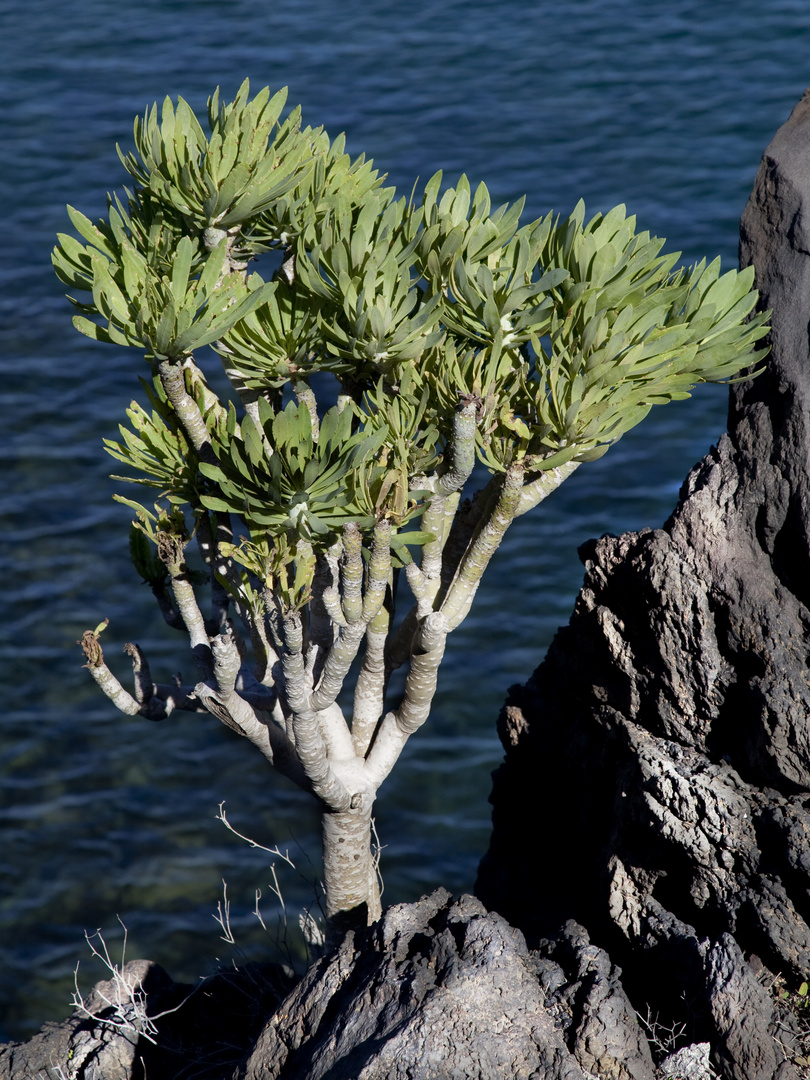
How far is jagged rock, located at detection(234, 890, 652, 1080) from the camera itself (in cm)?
353

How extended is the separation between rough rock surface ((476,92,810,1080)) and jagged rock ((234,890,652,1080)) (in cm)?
40

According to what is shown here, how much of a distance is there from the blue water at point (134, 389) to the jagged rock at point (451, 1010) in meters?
2.00

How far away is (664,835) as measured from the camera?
429cm

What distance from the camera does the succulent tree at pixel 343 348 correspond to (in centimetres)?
368

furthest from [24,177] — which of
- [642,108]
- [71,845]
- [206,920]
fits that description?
[206,920]

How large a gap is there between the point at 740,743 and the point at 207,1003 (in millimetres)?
3239

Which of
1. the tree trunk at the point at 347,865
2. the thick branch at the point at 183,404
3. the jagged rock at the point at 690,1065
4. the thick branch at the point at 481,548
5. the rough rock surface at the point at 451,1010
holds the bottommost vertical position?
the tree trunk at the point at 347,865

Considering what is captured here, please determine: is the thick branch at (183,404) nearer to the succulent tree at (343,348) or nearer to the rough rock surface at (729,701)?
the succulent tree at (343,348)

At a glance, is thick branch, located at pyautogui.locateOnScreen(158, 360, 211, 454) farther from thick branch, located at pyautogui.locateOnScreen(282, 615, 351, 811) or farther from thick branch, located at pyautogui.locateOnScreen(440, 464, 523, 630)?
thick branch, located at pyautogui.locateOnScreen(440, 464, 523, 630)

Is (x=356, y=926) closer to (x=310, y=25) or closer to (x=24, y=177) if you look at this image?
(x=24, y=177)

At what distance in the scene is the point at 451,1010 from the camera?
3.61 meters

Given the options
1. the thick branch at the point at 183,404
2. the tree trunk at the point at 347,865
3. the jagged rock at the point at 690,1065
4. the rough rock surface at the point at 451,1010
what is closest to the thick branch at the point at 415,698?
the tree trunk at the point at 347,865

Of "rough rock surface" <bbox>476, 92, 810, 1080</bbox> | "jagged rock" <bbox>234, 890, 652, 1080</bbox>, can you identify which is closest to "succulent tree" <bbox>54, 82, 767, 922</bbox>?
"rough rock surface" <bbox>476, 92, 810, 1080</bbox>

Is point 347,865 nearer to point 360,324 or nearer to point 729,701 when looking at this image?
point 729,701
